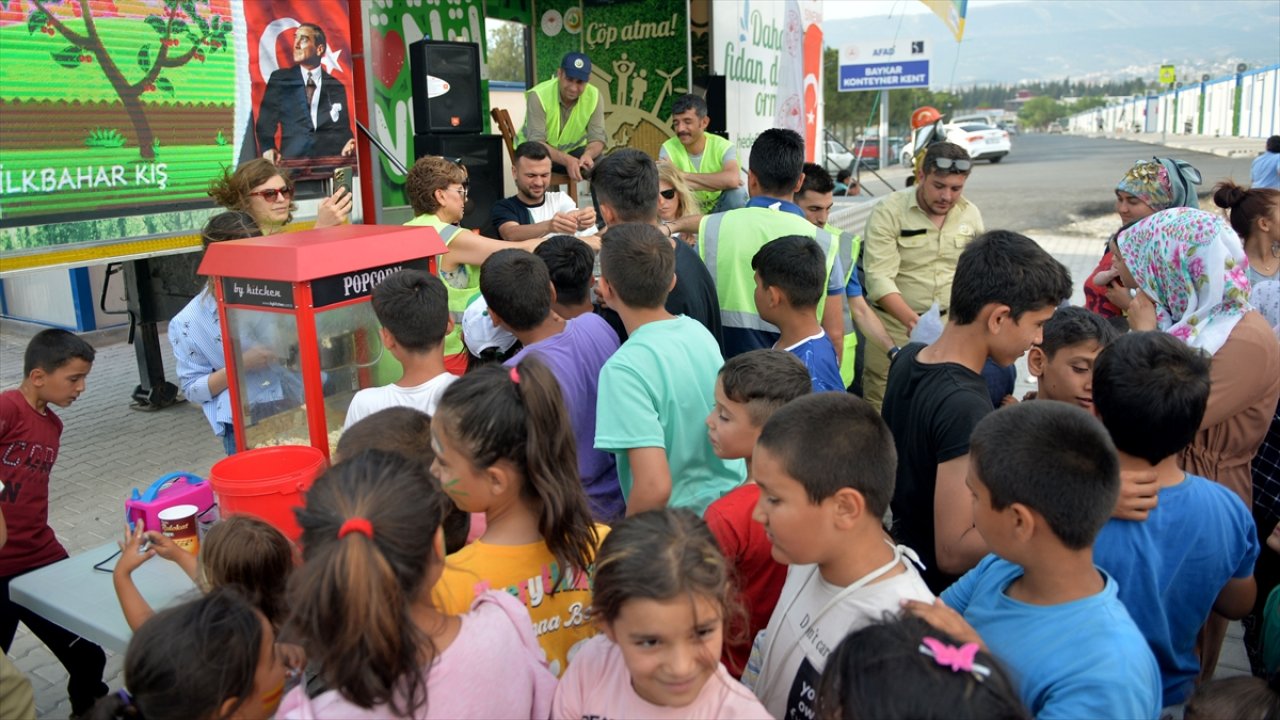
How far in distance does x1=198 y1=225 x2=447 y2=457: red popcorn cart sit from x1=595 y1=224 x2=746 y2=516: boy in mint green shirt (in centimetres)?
101

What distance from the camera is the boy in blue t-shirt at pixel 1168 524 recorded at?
76.9 inches

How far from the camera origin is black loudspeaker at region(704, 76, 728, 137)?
9.87m

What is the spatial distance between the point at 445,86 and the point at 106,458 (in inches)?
154

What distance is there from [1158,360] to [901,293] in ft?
9.12

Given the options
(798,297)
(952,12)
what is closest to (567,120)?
(798,297)

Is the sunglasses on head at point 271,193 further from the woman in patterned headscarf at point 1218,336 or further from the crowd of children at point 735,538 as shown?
the woman in patterned headscarf at point 1218,336

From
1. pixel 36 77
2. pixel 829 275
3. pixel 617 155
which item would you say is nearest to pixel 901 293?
pixel 829 275

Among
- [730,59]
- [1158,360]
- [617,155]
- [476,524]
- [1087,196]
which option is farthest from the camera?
[1087,196]

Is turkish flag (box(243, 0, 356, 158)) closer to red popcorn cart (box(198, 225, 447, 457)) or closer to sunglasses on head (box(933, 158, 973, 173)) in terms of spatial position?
red popcorn cart (box(198, 225, 447, 457))

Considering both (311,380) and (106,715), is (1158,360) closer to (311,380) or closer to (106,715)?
(106,715)

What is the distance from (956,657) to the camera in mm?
1265

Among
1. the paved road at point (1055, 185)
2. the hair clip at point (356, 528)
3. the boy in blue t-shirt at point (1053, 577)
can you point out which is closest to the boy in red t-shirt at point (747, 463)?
the boy in blue t-shirt at point (1053, 577)

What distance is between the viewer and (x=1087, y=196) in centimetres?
1969

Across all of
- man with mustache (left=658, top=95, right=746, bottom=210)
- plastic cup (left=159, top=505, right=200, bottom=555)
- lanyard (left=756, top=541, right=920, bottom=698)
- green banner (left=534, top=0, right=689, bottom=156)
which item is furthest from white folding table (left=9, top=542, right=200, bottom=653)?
green banner (left=534, top=0, right=689, bottom=156)
